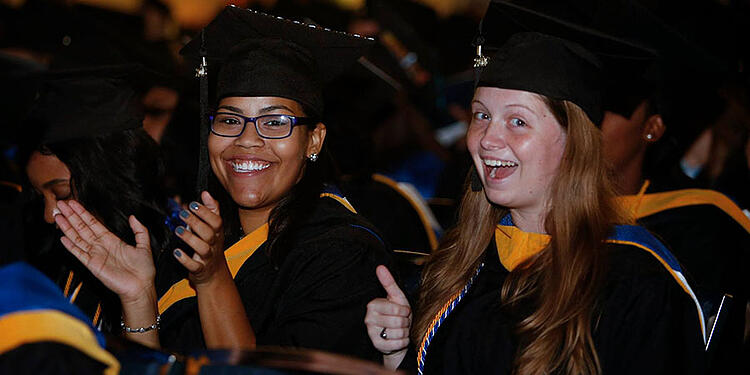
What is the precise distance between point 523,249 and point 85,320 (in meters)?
1.41

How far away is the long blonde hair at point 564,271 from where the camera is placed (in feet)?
7.17

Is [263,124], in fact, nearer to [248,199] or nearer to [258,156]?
[258,156]

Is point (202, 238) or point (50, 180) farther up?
point (50, 180)

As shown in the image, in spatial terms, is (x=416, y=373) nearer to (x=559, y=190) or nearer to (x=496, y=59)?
(x=559, y=190)

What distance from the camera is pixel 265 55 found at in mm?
2832

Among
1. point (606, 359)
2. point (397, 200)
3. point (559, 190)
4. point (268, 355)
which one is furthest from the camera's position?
point (397, 200)

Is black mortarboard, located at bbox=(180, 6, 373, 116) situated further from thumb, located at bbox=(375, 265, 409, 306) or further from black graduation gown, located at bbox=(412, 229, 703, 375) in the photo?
black graduation gown, located at bbox=(412, 229, 703, 375)

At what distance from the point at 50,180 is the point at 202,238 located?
1259mm

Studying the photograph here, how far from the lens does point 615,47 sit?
8.25 ft

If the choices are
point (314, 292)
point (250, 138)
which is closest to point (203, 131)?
point (250, 138)

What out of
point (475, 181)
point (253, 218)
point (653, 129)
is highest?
point (653, 129)

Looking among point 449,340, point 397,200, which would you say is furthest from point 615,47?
point 397,200

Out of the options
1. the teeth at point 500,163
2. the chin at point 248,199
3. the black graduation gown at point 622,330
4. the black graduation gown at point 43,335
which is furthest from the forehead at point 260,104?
the black graduation gown at point 43,335

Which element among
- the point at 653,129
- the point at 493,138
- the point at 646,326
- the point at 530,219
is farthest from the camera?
the point at 653,129
